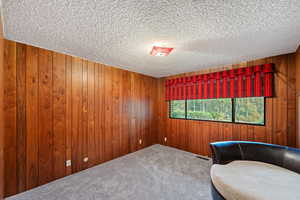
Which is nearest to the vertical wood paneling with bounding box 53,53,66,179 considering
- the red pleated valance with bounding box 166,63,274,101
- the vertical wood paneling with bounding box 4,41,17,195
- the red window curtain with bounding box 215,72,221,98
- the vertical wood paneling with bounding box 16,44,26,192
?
the vertical wood paneling with bounding box 16,44,26,192

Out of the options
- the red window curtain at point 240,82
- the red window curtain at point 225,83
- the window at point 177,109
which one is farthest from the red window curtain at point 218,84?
the window at point 177,109

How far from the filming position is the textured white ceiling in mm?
1191

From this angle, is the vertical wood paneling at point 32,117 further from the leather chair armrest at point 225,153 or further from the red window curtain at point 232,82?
the red window curtain at point 232,82

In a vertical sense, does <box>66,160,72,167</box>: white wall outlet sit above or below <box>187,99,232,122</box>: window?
below

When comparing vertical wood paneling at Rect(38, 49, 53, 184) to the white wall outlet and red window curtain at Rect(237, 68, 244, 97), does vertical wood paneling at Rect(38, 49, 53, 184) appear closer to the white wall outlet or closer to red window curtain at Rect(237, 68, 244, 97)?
the white wall outlet

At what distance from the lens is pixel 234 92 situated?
2.87m

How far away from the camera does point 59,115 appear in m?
2.29

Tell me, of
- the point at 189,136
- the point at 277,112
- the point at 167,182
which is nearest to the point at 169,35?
the point at 167,182

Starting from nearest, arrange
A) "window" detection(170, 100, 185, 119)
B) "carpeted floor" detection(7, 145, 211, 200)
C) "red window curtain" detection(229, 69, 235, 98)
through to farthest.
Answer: "carpeted floor" detection(7, 145, 211, 200)
"red window curtain" detection(229, 69, 235, 98)
"window" detection(170, 100, 185, 119)

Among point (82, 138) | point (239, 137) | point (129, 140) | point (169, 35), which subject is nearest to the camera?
point (169, 35)

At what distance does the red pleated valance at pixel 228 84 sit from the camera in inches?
99.3

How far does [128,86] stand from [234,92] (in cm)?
269

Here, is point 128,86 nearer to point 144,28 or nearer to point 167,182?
point 144,28

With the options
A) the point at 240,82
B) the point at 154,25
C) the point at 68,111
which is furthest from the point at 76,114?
the point at 240,82
